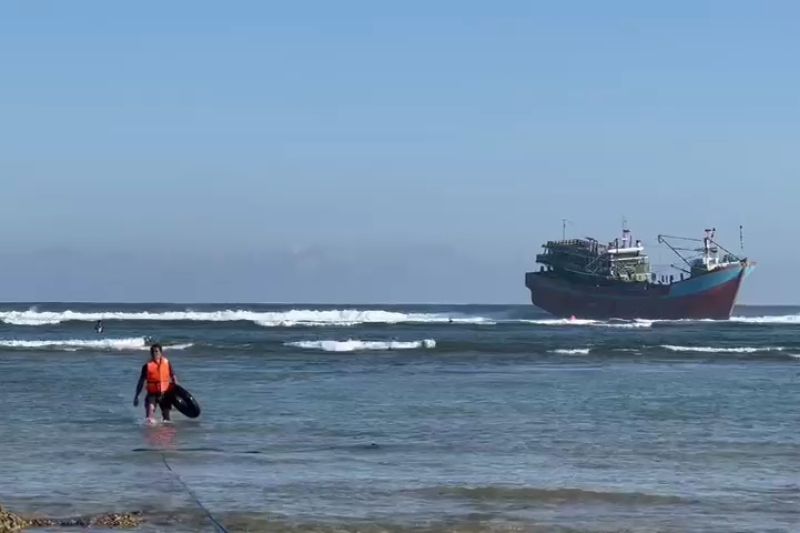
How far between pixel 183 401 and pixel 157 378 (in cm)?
53

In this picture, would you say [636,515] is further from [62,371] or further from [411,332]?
[411,332]

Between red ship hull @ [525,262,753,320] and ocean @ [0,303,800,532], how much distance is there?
174 feet

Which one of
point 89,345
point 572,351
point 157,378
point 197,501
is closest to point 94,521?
point 197,501

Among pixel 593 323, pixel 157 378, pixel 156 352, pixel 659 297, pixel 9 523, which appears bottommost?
pixel 9 523

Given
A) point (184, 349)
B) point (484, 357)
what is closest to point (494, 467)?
point (484, 357)

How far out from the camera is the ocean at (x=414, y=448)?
1221 centimetres

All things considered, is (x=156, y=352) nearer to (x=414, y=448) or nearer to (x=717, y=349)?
(x=414, y=448)

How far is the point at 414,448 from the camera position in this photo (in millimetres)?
17141

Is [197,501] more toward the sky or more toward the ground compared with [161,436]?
more toward the ground

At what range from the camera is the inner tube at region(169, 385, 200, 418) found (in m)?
20.3

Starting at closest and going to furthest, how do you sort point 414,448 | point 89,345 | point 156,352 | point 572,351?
1. point 414,448
2. point 156,352
3. point 572,351
4. point 89,345

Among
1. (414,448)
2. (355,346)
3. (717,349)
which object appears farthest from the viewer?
(717,349)

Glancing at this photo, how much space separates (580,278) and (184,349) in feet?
160


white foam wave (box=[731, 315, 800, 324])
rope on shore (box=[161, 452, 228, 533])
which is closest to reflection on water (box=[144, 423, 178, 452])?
rope on shore (box=[161, 452, 228, 533])
